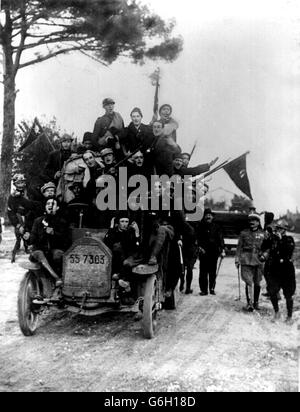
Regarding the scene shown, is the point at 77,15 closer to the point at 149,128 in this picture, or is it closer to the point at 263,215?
the point at 149,128

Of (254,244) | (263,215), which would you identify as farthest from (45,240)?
(263,215)

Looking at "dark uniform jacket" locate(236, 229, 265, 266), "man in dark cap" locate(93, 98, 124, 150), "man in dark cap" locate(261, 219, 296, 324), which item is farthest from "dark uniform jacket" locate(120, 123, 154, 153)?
"man in dark cap" locate(261, 219, 296, 324)

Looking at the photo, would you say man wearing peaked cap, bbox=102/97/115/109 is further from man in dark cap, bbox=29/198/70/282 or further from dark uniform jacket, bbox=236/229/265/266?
dark uniform jacket, bbox=236/229/265/266

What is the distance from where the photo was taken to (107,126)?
8508 millimetres

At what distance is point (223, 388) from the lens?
4.41 meters

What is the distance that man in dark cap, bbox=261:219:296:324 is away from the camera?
7332 mm

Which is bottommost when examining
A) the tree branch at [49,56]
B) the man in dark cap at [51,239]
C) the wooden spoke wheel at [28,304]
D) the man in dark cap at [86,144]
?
the wooden spoke wheel at [28,304]

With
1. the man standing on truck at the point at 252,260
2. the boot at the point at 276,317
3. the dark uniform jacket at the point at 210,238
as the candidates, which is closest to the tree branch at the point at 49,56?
the dark uniform jacket at the point at 210,238

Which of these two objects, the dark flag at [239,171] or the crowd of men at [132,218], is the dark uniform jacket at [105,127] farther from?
the dark flag at [239,171]

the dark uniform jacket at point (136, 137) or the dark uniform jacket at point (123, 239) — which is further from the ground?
the dark uniform jacket at point (136, 137)

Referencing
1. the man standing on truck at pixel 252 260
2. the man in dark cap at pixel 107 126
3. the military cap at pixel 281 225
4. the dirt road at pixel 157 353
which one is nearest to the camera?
the dirt road at pixel 157 353

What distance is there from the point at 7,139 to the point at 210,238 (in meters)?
8.85

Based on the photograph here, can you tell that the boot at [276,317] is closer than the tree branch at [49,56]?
Yes

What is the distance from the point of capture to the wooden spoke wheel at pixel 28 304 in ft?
19.7
